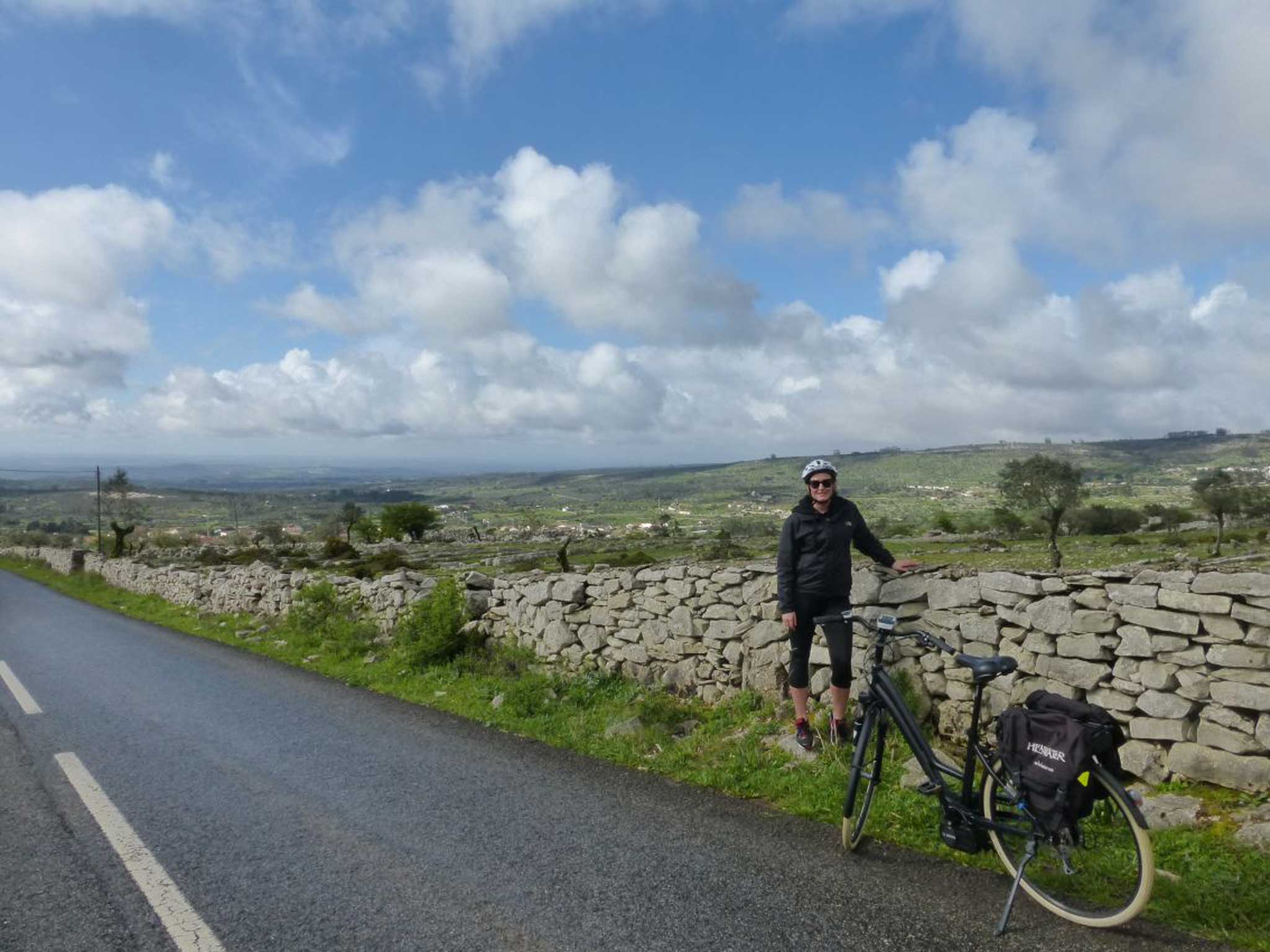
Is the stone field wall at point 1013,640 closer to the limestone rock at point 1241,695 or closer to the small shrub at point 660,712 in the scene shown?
the limestone rock at point 1241,695

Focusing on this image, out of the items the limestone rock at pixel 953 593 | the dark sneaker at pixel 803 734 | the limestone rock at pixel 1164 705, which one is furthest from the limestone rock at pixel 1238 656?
the dark sneaker at pixel 803 734

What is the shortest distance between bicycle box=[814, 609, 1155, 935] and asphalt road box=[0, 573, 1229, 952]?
183 millimetres

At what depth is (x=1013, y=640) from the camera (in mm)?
6660

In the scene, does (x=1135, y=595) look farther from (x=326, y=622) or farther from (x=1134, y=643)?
(x=326, y=622)

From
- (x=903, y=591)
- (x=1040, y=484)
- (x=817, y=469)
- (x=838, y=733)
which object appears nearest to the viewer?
(x=817, y=469)

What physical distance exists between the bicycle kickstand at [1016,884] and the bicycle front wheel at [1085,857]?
0.06 feet

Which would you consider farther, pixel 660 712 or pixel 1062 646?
pixel 660 712

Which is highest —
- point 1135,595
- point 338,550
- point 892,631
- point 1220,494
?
point 1135,595

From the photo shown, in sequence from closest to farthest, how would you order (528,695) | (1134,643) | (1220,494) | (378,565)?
1. (1134,643)
2. (528,695)
3. (1220,494)
4. (378,565)

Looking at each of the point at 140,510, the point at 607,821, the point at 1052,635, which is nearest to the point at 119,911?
the point at 607,821

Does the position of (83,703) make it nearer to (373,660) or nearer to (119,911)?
(373,660)

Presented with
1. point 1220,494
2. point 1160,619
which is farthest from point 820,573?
point 1220,494

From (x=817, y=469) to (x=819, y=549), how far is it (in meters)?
0.70

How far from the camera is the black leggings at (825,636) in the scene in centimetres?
650
